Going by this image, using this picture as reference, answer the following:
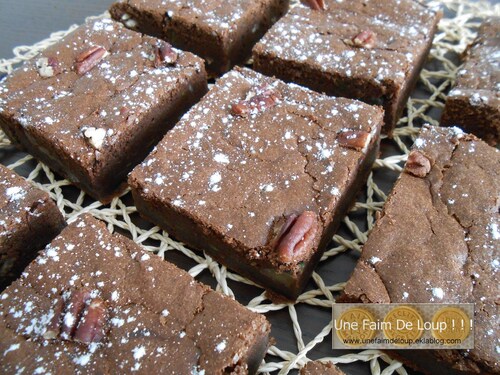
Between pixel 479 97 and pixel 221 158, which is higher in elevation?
pixel 479 97

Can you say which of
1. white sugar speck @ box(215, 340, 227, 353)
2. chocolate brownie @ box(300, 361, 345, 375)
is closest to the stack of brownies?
white sugar speck @ box(215, 340, 227, 353)

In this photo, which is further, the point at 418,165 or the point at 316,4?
the point at 316,4

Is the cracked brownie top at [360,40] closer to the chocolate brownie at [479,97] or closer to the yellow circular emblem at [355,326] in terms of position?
the chocolate brownie at [479,97]

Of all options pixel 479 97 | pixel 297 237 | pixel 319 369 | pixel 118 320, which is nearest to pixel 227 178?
pixel 297 237

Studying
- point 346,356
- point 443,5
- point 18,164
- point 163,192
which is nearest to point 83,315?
point 163,192

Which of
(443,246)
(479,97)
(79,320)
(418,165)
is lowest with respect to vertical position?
(79,320)

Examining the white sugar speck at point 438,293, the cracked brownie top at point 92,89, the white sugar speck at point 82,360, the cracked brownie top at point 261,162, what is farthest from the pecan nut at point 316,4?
the white sugar speck at point 82,360

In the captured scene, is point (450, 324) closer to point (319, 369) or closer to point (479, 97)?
point (319, 369)
